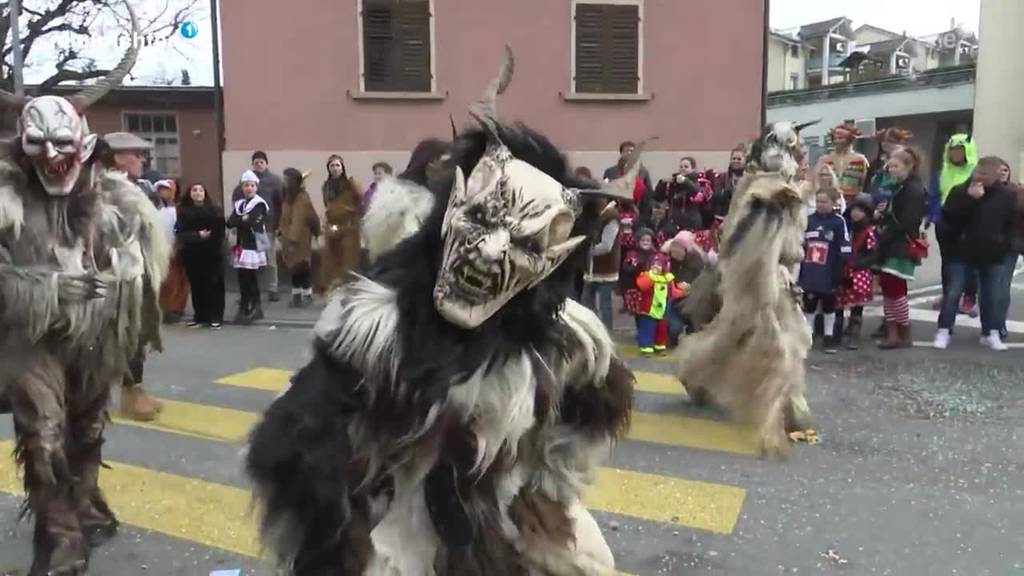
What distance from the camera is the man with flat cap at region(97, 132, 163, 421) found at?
4223 mm

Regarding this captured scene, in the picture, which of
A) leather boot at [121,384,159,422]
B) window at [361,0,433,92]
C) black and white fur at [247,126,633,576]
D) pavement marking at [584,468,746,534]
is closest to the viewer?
black and white fur at [247,126,633,576]

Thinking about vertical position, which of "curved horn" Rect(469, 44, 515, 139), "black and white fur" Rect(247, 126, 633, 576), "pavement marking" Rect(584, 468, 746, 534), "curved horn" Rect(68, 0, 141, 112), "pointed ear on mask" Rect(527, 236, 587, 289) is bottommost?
"pavement marking" Rect(584, 468, 746, 534)

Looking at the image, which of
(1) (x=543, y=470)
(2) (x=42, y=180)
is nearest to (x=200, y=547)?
(2) (x=42, y=180)

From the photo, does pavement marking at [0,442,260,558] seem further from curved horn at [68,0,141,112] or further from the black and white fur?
the black and white fur

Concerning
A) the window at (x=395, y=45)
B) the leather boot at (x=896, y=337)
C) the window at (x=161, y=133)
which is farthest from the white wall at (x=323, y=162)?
the window at (x=161, y=133)

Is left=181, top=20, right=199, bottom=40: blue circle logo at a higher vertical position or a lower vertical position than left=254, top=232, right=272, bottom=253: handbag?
higher

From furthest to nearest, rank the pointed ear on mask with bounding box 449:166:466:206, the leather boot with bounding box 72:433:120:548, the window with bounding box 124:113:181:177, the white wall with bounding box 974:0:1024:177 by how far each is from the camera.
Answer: the window with bounding box 124:113:181:177, the white wall with bounding box 974:0:1024:177, the leather boot with bounding box 72:433:120:548, the pointed ear on mask with bounding box 449:166:466:206

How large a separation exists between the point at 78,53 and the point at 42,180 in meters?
21.9

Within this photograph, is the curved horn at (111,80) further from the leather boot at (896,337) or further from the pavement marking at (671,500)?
the leather boot at (896,337)

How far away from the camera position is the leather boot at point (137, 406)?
629 centimetres

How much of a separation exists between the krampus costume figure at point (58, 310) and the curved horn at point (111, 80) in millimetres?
21

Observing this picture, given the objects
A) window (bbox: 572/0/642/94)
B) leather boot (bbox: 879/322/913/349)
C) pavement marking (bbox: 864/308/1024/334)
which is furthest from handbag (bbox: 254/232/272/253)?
pavement marking (bbox: 864/308/1024/334)

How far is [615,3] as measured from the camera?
13906mm

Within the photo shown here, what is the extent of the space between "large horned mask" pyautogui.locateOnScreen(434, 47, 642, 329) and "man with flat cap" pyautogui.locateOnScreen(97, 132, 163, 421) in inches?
96.6
